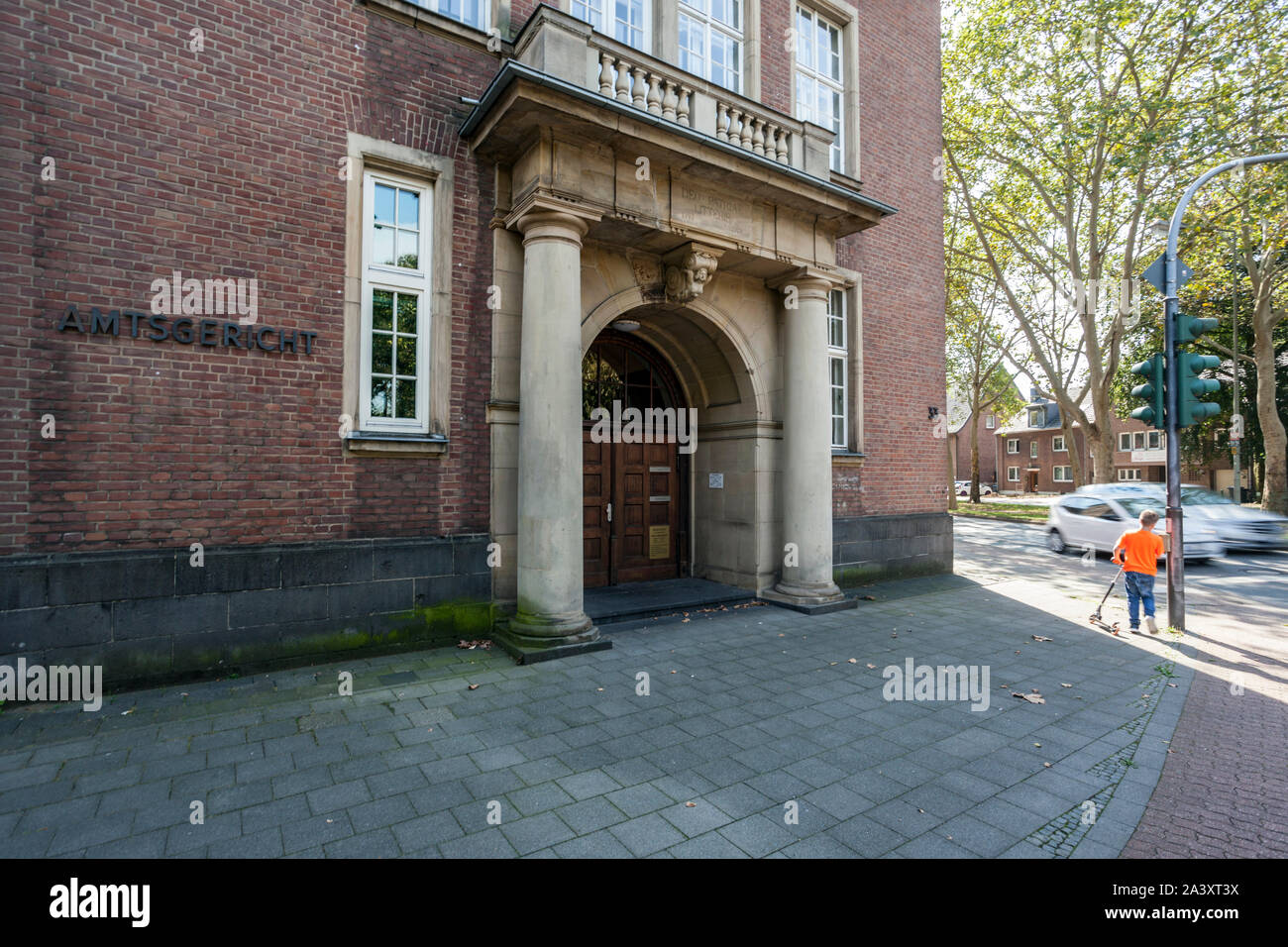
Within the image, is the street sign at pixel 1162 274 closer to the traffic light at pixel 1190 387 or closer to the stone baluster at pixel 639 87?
the traffic light at pixel 1190 387

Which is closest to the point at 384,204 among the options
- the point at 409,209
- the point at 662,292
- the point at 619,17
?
the point at 409,209

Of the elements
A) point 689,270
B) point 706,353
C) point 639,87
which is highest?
point 639,87

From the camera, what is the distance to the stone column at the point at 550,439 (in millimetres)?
6520

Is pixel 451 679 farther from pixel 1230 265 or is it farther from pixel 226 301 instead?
pixel 1230 265

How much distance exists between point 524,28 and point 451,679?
23.0 ft

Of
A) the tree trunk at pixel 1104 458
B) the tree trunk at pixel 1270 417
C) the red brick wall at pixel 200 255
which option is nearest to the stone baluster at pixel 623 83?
the red brick wall at pixel 200 255

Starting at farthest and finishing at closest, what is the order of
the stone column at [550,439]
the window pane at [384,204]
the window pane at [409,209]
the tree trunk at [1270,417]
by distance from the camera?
1. the tree trunk at [1270,417]
2. the window pane at [409,209]
3. the window pane at [384,204]
4. the stone column at [550,439]

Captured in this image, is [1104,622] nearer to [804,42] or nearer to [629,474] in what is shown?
[629,474]

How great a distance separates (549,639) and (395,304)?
4.06m

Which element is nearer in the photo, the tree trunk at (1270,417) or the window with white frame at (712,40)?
the window with white frame at (712,40)

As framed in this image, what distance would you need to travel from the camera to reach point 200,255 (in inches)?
227

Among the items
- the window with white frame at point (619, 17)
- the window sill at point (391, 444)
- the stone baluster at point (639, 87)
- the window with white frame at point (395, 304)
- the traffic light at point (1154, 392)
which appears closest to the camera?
the window sill at point (391, 444)

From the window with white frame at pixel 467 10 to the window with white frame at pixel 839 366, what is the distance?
6.94m

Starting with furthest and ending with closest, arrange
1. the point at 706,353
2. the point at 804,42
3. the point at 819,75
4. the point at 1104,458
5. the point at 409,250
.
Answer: the point at 1104,458 → the point at 819,75 → the point at 804,42 → the point at 706,353 → the point at 409,250
